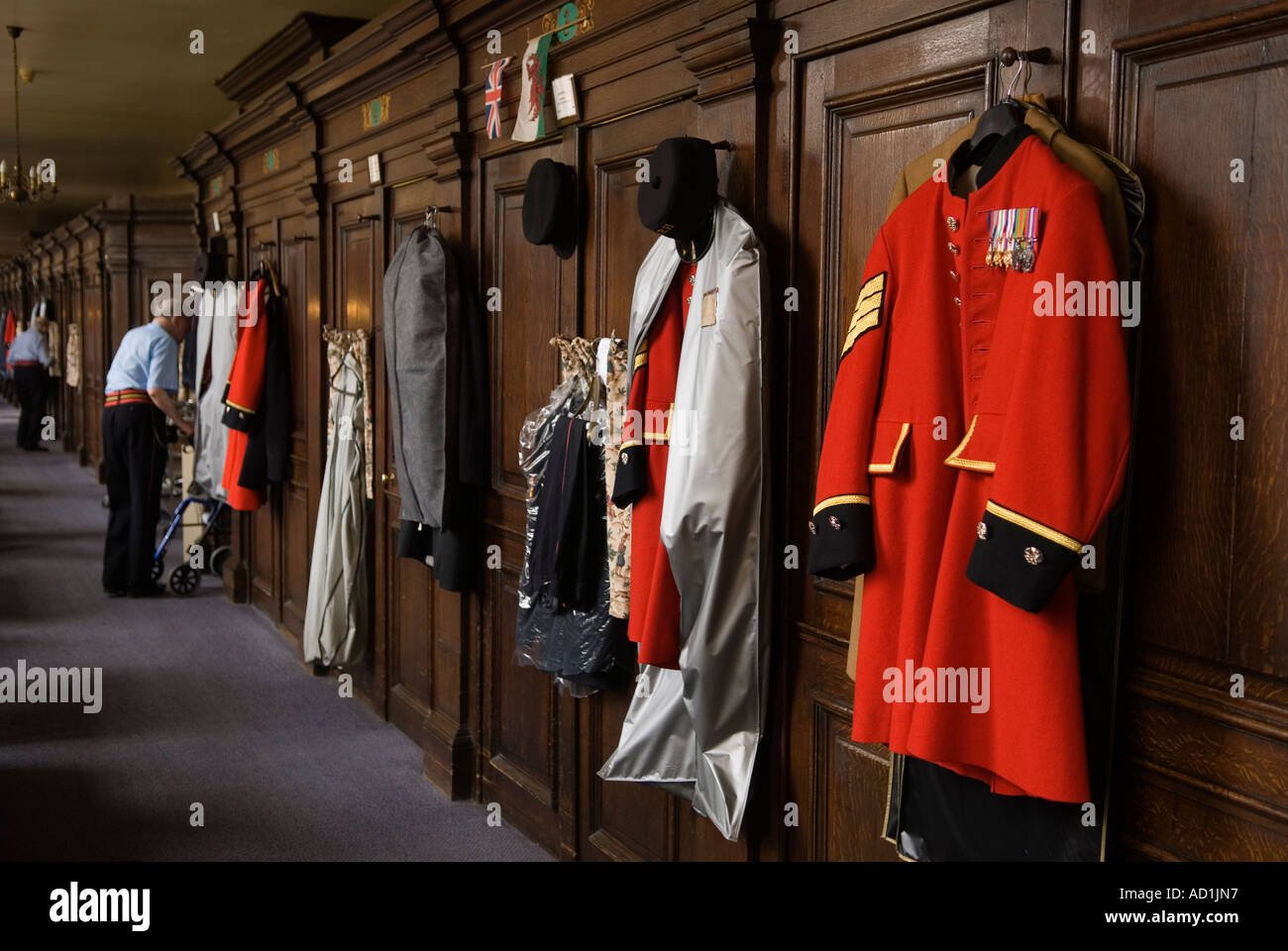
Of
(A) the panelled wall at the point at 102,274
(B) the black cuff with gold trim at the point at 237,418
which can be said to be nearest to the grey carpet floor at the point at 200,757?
(B) the black cuff with gold trim at the point at 237,418

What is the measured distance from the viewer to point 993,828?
1.91 meters

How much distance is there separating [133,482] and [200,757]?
2.92 metres

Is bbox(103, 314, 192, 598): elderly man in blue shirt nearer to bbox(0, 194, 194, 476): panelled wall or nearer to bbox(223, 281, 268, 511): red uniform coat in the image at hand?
bbox(223, 281, 268, 511): red uniform coat

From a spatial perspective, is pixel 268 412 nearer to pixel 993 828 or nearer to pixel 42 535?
pixel 42 535

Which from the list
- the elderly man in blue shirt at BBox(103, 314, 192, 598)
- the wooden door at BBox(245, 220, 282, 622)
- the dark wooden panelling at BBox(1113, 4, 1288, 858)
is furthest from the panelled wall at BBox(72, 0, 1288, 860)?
the elderly man in blue shirt at BBox(103, 314, 192, 598)

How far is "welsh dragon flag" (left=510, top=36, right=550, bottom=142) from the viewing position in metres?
3.43

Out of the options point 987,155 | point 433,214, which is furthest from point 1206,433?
point 433,214

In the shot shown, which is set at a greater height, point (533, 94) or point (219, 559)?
point (533, 94)

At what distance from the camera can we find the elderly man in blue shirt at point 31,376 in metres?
14.4

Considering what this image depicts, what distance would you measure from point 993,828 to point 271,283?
203 inches

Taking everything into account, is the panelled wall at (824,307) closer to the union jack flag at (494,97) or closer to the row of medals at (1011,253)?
the union jack flag at (494,97)

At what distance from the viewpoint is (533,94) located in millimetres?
3479

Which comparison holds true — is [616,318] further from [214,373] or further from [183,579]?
[183,579]

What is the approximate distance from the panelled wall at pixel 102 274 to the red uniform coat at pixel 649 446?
899 centimetres
